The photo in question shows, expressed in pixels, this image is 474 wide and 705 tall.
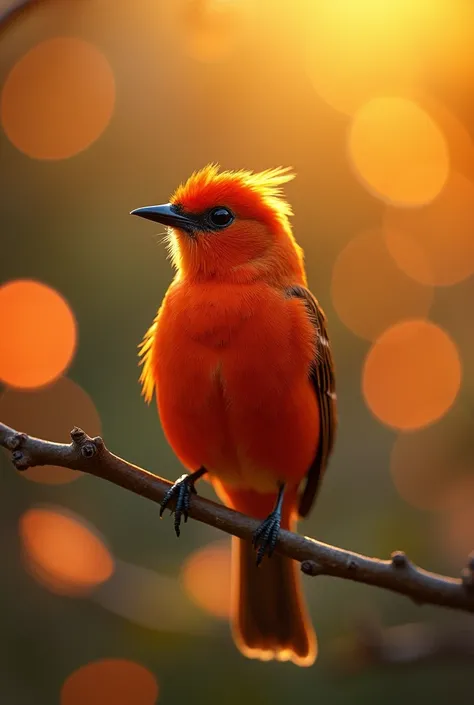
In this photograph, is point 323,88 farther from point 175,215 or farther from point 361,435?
point 361,435

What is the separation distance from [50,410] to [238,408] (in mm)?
2373

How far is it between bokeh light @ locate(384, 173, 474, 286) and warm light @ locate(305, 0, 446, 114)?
139 cm

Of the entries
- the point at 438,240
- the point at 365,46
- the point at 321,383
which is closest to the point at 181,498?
the point at 321,383

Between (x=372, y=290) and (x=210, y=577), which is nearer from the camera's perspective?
(x=210, y=577)

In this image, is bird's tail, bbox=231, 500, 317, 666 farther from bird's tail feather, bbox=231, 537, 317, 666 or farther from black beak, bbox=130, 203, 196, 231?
black beak, bbox=130, 203, 196, 231

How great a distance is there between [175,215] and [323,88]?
43.4 inches

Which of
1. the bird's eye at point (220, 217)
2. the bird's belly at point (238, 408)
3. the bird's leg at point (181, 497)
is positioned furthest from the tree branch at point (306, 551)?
the bird's eye at point (220, 217)

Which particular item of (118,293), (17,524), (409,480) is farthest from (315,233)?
(17,524)

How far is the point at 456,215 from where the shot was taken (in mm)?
6051

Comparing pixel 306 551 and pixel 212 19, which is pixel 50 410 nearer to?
pixel 306 551

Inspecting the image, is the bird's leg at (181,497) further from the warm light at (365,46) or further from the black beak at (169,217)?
the warm light at (365,46)

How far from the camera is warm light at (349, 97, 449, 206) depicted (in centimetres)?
512

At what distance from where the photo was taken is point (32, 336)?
5320 millimetres

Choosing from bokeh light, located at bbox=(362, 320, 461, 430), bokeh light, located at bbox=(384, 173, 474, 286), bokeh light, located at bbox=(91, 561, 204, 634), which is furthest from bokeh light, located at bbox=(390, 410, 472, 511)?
bokeh light, located at bbox=(91, 561, 204, 634)
